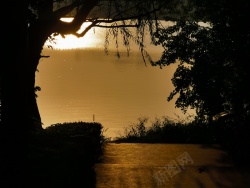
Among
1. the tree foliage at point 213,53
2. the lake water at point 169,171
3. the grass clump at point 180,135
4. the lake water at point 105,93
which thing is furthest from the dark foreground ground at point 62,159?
the lake water at point 105,93

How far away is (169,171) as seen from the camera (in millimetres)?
8359

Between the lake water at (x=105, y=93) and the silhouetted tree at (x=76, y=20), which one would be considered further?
the lake water at (x=105, y=93)

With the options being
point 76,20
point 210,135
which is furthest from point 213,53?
point 76,20

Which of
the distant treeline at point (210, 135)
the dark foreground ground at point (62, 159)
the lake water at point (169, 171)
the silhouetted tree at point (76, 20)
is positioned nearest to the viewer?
the dark foreground ground at point (62, 159)

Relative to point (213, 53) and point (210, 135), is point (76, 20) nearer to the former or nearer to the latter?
point (210, 135)

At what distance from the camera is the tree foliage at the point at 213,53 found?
15.1 metres

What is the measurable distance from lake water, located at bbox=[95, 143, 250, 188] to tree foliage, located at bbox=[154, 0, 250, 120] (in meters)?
4.46

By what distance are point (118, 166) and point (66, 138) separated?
3.81 ft

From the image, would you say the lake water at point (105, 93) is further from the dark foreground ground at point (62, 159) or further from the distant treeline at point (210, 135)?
the dark foreground ground at point (62, 159)

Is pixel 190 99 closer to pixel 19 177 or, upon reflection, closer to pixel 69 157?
pixel 69 157

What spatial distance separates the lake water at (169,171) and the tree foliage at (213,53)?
4.46m

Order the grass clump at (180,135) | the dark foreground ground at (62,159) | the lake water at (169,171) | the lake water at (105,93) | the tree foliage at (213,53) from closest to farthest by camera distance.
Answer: the dark foreground ground at (62,159), the lake water at (169,171), the grass clump at (180,135), the tree foliage at (213,53), the lake water at (105,93)

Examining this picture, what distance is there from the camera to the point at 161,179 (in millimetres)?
7758

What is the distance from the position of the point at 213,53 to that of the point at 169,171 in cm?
909
